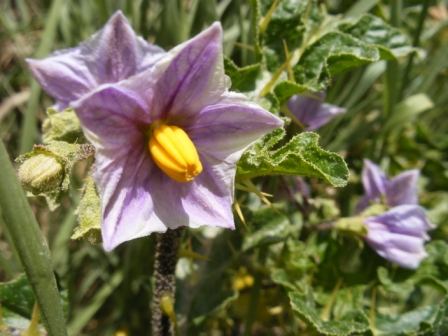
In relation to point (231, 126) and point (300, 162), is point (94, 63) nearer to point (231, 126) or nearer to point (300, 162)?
point (231, 126)

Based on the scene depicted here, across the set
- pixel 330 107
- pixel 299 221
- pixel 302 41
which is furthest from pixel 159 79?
pixel 299 221

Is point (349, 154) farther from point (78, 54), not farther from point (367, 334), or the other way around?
point (78, 54)

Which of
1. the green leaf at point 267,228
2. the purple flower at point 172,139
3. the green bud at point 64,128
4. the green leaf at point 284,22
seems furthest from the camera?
the green leaf at point 267,228

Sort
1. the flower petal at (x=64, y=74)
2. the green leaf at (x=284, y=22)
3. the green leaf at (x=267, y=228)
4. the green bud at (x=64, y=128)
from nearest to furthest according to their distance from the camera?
the green bud at (x=64, y=128), the flower petal at (x=64, y=74), the green leaf at (x=284, y=22), the green leaf at (x=267, y=228)

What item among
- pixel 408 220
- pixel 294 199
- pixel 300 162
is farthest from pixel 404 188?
pixel 300 162

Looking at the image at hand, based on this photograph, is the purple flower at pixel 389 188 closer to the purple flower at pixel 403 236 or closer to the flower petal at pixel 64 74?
the purple flower at pixel 403 236

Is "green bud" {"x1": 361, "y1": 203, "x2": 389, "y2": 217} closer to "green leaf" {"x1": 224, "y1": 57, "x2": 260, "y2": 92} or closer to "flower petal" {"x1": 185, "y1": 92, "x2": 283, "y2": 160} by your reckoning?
"green leaf" {"x1": 224, "y1": 57, "x2": 260, "y2": 92}

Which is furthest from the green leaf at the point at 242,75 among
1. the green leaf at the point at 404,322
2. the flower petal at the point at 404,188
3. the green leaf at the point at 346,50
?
the green leaf at the point at 404,322
